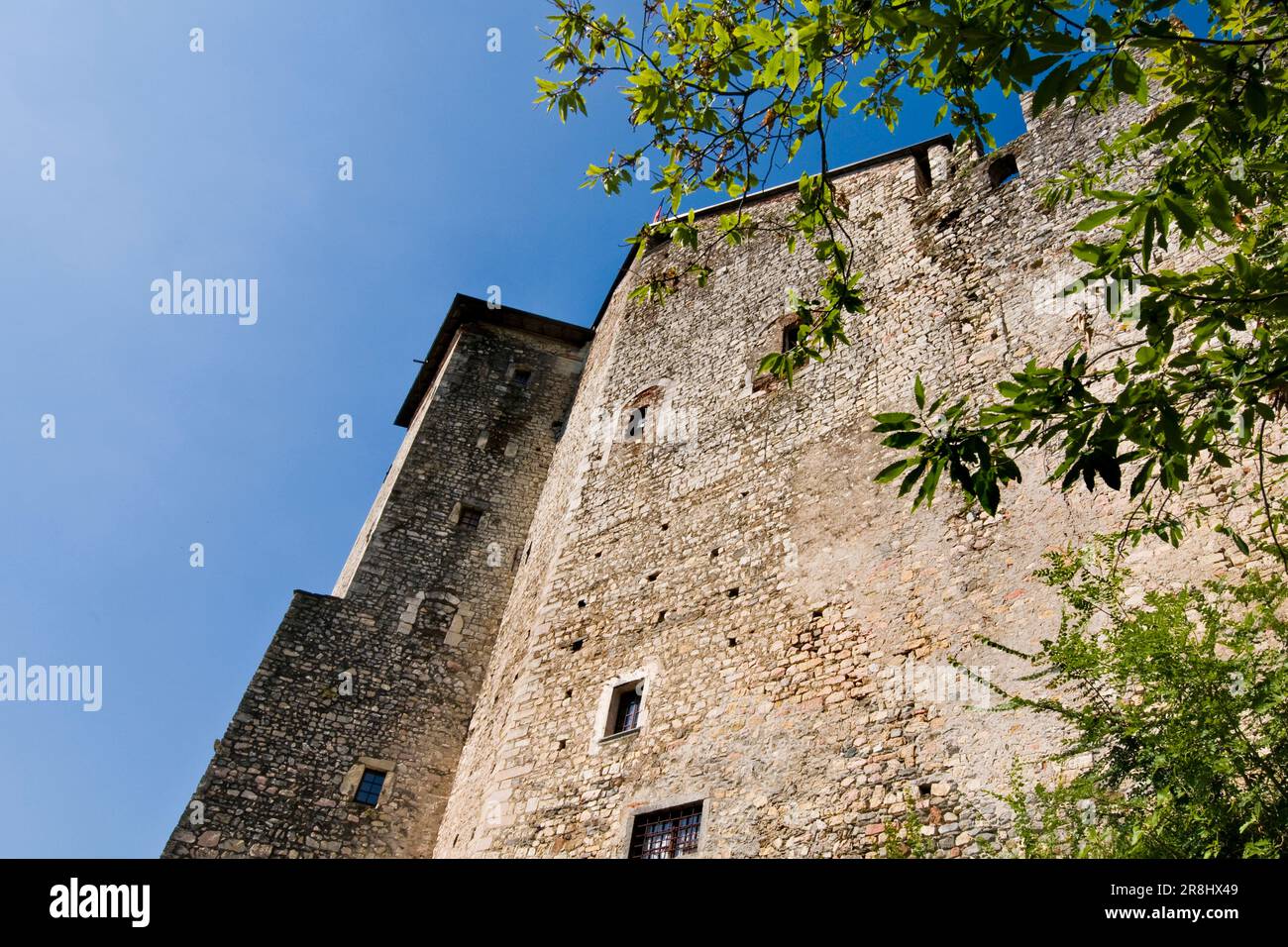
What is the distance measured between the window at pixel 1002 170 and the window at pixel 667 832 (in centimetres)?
917

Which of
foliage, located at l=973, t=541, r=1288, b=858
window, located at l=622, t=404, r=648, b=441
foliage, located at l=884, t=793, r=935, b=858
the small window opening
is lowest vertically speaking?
foliage, located at l=884, t=793, r=935, b=858

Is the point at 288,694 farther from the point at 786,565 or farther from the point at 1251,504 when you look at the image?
the point at 1251,504

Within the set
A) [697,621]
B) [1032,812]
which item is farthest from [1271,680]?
[697,621]

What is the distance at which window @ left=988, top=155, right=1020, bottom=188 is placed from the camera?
39.6ft

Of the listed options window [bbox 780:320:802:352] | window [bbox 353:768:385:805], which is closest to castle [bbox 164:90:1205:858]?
window [bbox 353:768:385:805]

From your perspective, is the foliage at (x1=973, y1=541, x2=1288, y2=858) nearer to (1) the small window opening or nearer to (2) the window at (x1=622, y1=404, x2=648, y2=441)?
(2) the window at (x1=622, y1=404, x2=648, y2=441)

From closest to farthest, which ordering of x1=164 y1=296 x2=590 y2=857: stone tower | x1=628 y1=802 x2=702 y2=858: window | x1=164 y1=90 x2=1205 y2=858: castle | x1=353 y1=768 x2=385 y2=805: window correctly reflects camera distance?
x1=164 y1=90 x2=1205 y2=858: castle → x1=628 y1=802 x2=702 y2=858: window → x1=164 y1=296 x2=590 y2=857: stone tower → x1=353 y1=768 x2=385 y2=805: window

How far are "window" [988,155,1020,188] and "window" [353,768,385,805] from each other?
11912 millimetres

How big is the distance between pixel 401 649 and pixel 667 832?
6665 millimetres

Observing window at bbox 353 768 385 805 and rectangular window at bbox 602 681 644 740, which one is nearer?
rectangular window at bbox 602 681 644 740

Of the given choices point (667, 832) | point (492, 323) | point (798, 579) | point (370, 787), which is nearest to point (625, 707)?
point (667, 832)

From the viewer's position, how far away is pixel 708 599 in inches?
403

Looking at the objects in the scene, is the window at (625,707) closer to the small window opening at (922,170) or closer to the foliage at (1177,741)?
the foliage at (1177,741)

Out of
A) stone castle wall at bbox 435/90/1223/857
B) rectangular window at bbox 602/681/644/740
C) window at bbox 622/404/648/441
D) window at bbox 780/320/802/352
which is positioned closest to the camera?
stone castle wall at bbox 435/90/1223/857
